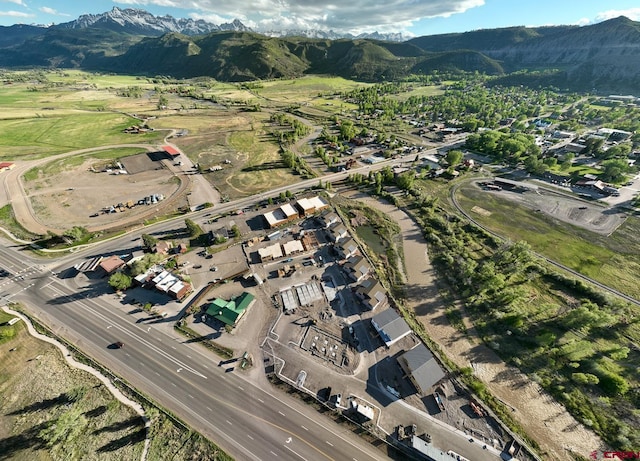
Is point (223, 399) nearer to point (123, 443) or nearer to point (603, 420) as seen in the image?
point (123, 443)

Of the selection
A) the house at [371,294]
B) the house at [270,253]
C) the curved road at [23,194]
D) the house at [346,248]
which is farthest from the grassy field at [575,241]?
the curved road at [23,194]

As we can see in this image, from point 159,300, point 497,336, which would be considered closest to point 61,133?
point 159,300

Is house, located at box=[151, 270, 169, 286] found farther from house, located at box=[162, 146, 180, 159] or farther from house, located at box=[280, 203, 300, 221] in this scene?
house, located at box=[162, 146, 180, 159]

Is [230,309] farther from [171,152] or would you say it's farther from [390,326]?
[171,152]

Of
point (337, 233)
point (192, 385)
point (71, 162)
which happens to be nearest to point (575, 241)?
point (337, 233)

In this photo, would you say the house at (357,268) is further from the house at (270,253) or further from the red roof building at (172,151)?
the red roof building at (172,151)

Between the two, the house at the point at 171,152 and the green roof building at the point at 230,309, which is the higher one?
the house at the point at 171,152
